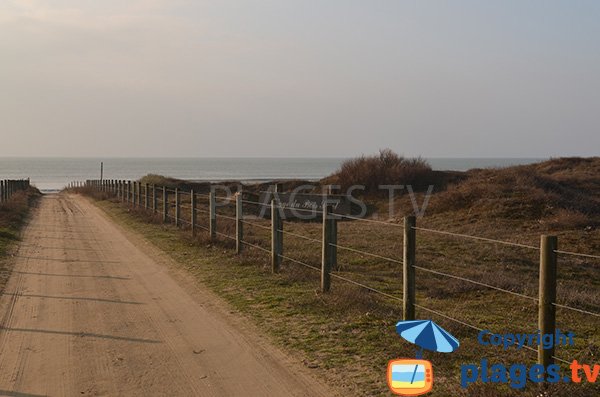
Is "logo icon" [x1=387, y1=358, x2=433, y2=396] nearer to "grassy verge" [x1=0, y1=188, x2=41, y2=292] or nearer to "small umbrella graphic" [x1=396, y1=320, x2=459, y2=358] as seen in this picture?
"small umbrella graphic" [x1=396, y1=320, x2=459, y2=358]

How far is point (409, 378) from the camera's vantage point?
15.2 feet

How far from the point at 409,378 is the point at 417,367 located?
4.0 inches

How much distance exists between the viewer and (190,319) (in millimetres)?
8117

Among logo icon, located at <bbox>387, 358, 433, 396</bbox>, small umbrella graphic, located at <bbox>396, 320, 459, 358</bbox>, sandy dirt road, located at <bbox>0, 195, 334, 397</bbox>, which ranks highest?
small umbrella graphic, located at <bbox>396, 320, 459, 358</bbox>

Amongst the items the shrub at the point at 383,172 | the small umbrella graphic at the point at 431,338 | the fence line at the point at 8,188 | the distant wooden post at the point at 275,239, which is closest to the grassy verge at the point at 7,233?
the fence line at the point at 8,188

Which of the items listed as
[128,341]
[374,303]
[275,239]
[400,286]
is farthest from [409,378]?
[275,239]

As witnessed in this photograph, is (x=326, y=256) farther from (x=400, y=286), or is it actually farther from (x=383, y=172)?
(x=383, y=172)

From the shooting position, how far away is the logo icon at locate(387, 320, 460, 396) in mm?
4555

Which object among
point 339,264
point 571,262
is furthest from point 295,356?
point 571,262

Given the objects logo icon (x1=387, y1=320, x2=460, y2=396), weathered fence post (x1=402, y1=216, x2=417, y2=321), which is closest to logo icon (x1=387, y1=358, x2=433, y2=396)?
logo icon (x1=387, y1=320, x2=460, y2=396)

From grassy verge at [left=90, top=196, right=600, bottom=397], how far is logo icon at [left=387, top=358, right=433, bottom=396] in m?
0.76

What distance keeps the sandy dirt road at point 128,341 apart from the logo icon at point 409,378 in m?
1.06

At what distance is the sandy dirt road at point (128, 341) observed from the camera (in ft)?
18.5

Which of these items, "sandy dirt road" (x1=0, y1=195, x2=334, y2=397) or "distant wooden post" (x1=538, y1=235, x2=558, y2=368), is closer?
"distant wooden post" (x1=538, y1=235, x2=558, y2=368)
